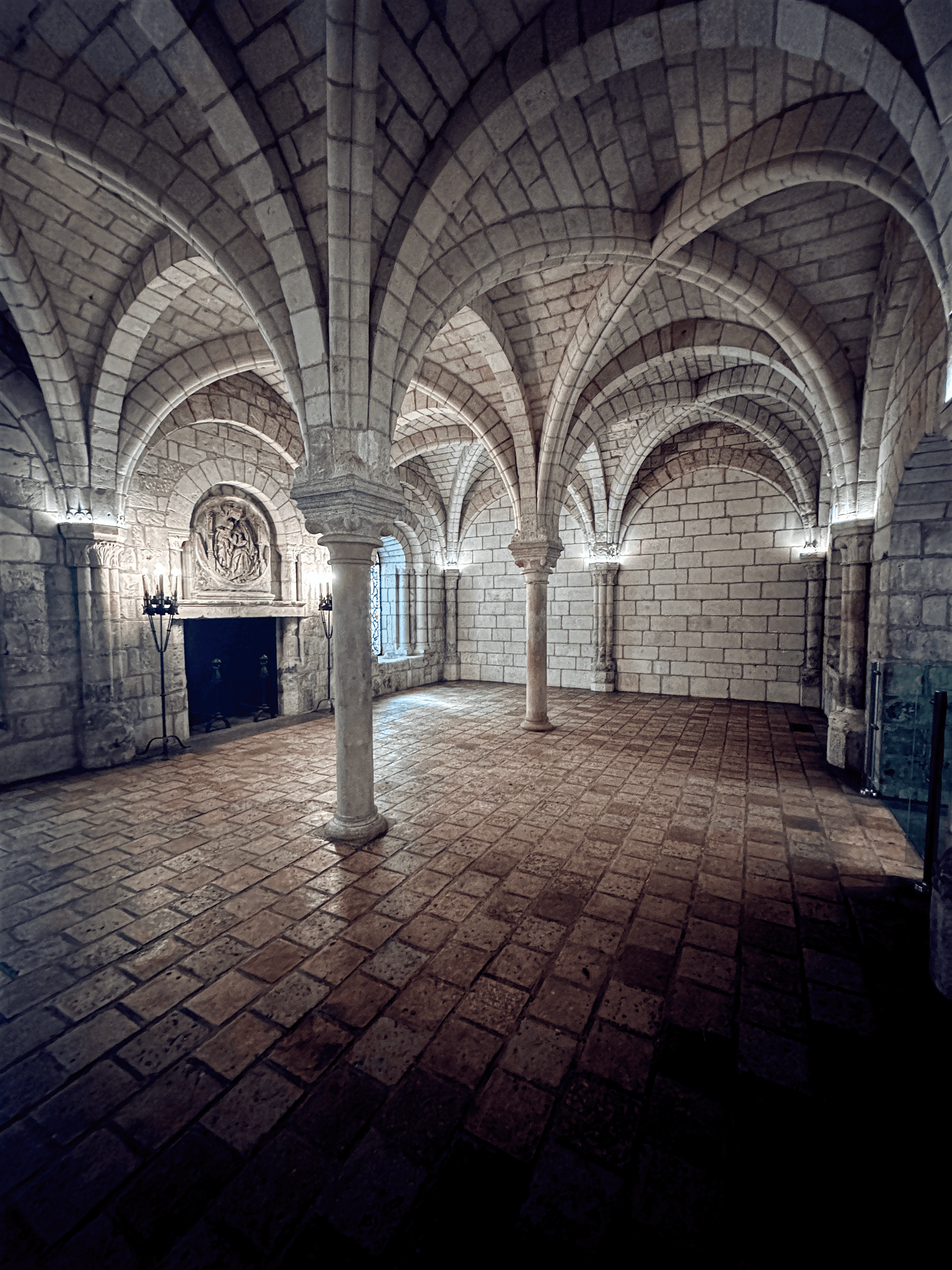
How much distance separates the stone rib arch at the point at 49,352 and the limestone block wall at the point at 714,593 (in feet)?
29.9

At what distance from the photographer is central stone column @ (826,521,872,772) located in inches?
221

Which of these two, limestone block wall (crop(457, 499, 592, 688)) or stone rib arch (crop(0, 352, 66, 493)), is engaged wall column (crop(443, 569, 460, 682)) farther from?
stone rib arch (crop(0, 352, 66, 493))

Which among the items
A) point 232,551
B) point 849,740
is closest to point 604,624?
point 849,740

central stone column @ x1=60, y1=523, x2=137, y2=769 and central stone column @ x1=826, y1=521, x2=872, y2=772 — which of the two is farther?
central stone column @ x1=60, y1=523, x2=137, y2=769

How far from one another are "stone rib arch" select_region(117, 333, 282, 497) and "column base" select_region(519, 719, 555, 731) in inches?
223

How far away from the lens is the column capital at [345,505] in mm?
3625

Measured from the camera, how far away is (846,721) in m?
5.68

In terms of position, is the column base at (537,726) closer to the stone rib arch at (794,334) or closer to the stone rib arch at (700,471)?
the stone rib arch at (794,334)

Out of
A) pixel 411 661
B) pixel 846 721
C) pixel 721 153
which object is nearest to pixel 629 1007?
pixel 846 721

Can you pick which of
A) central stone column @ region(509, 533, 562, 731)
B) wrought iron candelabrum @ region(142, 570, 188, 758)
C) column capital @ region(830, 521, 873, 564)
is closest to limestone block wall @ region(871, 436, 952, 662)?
column capital @ region(830, 521, 873, 564)

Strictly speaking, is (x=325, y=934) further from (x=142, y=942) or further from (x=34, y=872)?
(x=34, y=872)

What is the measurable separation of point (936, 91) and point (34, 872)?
628cm

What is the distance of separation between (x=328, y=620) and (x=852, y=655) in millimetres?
7515

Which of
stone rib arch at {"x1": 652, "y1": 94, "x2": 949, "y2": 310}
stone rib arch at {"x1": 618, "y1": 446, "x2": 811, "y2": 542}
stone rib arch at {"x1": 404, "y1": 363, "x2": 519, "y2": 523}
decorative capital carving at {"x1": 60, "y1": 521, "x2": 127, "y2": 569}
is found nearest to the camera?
stone rib arch at {"x1": 652, "y1": 94, "x2": 949, "y2": 310}
